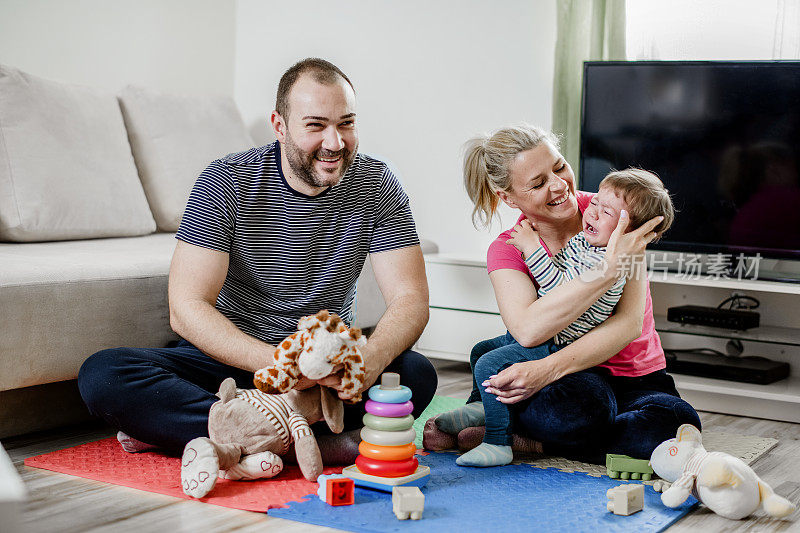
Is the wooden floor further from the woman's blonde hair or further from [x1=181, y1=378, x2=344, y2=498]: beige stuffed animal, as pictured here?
the woman's blonde hair

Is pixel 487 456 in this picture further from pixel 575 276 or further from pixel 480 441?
pixel 575 276

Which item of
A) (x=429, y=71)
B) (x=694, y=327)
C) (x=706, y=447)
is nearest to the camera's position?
(x=706, y=447)

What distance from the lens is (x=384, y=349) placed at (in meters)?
1.94

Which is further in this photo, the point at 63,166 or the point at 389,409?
the point at 63,166

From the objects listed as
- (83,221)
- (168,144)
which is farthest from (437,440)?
(168,144)

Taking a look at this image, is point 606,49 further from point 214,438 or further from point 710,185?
point 214,438

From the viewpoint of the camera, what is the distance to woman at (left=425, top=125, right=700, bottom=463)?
6.56ft

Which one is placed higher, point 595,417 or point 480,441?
point 595,417

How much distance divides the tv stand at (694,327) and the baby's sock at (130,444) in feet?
4.83

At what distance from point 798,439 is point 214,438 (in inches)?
63.9

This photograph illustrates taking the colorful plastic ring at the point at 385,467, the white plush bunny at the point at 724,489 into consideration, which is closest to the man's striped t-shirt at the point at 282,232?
the colorful plastic ring at the point at 385,467

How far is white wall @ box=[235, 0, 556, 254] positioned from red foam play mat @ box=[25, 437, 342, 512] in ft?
6.43

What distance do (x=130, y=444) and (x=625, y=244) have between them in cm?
116

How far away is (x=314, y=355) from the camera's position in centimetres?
170
